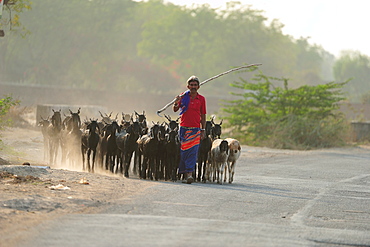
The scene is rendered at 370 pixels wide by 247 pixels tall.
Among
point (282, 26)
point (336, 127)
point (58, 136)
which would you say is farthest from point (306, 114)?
point (282, 26)

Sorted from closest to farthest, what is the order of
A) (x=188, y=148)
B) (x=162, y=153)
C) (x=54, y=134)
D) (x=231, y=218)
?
1. (x=231, y=218)
2. (x=188, y=148)
3. (x=162, y=153)
4. (x=54, y=134)

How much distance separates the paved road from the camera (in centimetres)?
852

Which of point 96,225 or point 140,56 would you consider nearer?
point 96,225

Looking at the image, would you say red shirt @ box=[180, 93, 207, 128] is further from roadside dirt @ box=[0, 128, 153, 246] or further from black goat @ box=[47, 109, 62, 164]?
black goat @ box=[47, 109, 62, 164]

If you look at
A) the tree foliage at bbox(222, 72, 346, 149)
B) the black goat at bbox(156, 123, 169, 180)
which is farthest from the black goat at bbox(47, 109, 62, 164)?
the tree foliage at bbox(222, 72, 346, 149)

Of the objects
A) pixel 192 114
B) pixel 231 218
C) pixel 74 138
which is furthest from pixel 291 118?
pixel 231 218

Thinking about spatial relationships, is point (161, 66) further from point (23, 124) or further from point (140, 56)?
point (23, 124)

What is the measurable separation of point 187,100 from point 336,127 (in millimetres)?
21571

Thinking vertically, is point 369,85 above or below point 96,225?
above

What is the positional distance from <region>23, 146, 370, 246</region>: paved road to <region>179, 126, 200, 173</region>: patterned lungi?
50 cm

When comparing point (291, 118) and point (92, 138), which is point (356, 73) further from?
point (92, 138)

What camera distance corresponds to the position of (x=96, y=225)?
9.11 metres

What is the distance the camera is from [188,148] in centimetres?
1525

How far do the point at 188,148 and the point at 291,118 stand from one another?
21.6m
